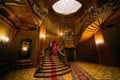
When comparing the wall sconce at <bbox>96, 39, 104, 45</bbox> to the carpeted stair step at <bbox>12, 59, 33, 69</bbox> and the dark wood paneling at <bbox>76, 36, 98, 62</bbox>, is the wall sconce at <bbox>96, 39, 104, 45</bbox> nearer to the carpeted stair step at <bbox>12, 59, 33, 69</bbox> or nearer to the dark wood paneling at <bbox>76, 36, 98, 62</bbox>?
the dark wood paneling at <bbox>76, 36, 98, 62</bbox>

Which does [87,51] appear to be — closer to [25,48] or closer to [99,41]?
[99,41]

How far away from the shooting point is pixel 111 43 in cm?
752

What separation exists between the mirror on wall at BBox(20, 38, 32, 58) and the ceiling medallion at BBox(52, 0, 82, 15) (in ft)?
33.2

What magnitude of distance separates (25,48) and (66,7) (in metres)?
12.9

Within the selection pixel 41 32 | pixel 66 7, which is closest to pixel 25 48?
pixel 41 32

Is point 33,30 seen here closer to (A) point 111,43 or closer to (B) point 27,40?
(B) point 27,40

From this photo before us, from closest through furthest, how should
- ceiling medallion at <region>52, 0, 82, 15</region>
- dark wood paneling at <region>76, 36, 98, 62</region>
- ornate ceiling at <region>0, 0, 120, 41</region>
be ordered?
ornate ceiling at <region>0, 0, 120, 41</region>, dark wood paneling at <region>76, 36, 98, 62</region>, ceiling medallion at <region>52, 0, 82, 15</region>

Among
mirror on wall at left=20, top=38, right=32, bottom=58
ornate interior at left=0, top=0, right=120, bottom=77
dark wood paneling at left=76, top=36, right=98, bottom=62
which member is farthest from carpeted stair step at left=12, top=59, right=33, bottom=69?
dark wood paneling at left=76, top=36, right=98, bottom=62

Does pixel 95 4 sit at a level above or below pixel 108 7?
above

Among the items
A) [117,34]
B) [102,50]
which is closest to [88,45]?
[102,50]

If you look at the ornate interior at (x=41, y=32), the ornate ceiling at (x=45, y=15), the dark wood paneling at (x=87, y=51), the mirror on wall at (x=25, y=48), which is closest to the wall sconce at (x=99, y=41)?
the ornate interior at (x=41, y=32)

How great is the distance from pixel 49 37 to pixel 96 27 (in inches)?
294

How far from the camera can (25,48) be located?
24.0 feet

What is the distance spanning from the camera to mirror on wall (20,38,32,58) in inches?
279
